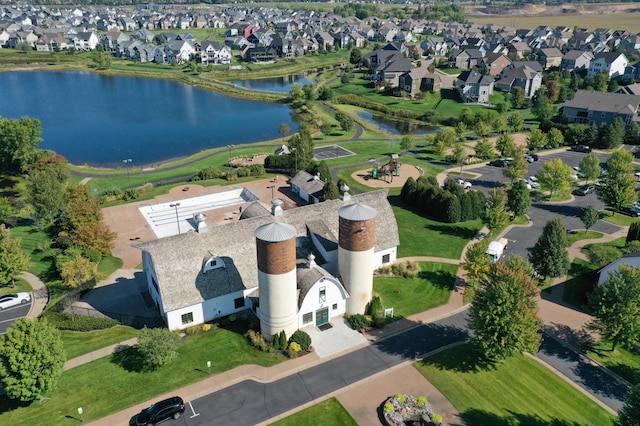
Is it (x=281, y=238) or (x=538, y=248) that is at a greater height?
(x=281, y=238)

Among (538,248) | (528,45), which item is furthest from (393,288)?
(528,45)

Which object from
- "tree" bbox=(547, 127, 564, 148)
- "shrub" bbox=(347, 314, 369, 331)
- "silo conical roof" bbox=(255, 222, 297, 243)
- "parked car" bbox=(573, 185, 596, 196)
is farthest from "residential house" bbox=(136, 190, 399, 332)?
"tree" bbox=(547, 127, 564, 148)

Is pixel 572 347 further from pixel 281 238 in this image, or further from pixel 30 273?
pixel 30 273

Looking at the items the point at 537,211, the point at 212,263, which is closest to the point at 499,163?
the point at 537,211

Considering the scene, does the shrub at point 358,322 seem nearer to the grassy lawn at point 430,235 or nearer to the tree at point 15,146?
the grassy lawn at point 430,235

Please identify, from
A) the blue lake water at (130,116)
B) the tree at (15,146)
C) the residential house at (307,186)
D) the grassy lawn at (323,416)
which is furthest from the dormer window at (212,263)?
the blue lake water at (130,116)

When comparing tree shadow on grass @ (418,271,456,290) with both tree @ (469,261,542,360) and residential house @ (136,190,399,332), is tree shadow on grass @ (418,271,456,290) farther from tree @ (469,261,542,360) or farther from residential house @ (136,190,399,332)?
tree @ (469,261,542,360)
